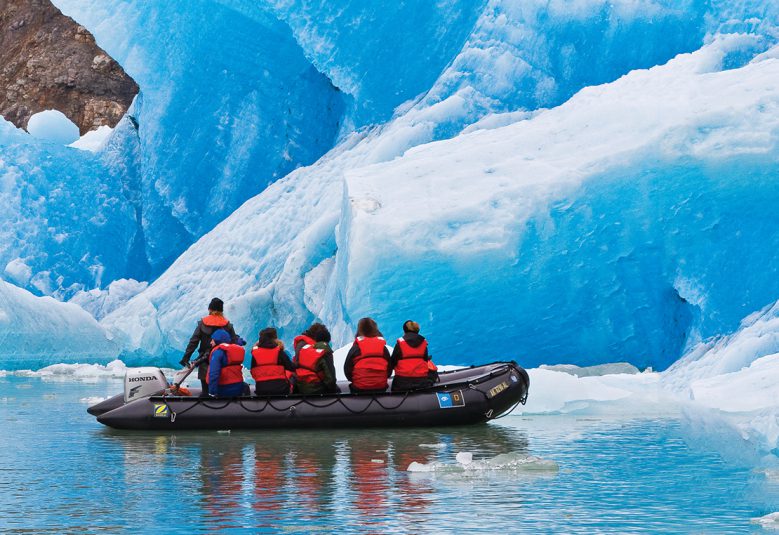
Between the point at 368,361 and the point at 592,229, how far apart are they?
385 cm

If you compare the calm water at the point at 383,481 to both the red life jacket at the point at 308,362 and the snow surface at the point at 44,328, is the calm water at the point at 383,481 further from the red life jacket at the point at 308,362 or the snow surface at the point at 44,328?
the snow surface at the point at 44,328

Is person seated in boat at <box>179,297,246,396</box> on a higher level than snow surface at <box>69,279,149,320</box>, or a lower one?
lower

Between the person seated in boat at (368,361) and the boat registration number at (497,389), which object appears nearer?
the person seated in boat at (368,361)

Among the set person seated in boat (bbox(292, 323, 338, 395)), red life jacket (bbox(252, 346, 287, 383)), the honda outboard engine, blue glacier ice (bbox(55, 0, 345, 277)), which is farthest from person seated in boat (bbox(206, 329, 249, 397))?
blue glacier ice (bbox(55, 0, 345, 277))

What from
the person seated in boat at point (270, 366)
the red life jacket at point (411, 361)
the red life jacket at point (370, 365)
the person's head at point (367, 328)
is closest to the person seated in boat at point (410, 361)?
the red life jacket at point (411, 361)

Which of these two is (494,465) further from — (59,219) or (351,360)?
(59,219)

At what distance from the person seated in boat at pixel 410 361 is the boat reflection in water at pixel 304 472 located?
1.35ft

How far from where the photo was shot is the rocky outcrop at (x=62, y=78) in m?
41.2

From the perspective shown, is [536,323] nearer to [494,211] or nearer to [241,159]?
[494,211]

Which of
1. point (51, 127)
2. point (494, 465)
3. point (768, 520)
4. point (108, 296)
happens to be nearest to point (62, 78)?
point (51, 127)

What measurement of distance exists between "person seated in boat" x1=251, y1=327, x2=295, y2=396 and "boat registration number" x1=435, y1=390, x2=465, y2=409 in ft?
3.98

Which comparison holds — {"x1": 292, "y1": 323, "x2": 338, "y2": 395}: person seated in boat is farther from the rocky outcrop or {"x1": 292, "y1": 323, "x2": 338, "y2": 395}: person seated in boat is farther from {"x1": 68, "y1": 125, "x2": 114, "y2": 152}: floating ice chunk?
the rocky outcrop

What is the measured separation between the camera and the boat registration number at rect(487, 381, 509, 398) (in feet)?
29.5

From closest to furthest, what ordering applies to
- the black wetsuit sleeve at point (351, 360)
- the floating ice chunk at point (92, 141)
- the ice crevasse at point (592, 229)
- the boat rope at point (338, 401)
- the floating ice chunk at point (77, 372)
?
the boat rope at point (338, 401), the black wetsuit sleeve at point (351, 360), the ice crevasse at point (592, 229), the floating ice chunk at point (77, 372), the floating ice chunk at point (92, 141)
